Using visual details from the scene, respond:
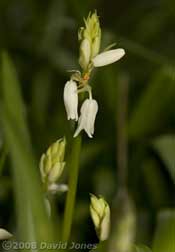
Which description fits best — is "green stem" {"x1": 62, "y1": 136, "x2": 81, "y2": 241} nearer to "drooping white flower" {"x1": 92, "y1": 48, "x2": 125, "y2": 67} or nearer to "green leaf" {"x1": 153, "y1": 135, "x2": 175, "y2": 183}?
"drooping white flower" {"x1": 92, "y1": 48, "x2": 125, "y2": 67}

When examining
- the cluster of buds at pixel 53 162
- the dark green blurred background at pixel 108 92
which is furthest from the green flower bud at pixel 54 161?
the dark green blurred background at pixel 108 92

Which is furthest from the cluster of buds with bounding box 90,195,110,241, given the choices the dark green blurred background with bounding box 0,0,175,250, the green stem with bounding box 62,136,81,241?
the dark green blurred background with bounding box 0,0,175,250

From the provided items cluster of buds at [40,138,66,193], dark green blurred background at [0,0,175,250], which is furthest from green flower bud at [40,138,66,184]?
dark green blurred background at [0,0,175,250]

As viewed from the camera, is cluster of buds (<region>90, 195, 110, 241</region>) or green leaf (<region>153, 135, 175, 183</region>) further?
green leaf (<region>153, 135, 175, 183</region>)

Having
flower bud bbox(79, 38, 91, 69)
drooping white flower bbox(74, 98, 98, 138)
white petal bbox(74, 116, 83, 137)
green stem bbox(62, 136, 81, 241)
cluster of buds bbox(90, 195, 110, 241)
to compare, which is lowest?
cluster of buds bbox(90, 195, 110, 241)

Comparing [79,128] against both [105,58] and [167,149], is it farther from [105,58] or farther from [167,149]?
[167,149]

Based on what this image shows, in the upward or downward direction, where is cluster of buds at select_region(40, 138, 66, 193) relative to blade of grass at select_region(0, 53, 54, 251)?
upward

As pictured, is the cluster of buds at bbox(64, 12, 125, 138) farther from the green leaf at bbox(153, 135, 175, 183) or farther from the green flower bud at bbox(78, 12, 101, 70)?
the green leaf at bbox(153, 135, 175, 183)

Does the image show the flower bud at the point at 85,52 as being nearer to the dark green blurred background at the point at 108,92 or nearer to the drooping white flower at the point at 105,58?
the drooping white flower at the point at 105,58
